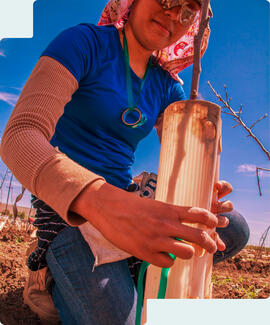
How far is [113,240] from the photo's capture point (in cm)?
34

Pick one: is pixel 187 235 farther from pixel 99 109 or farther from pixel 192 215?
pixel 99 109

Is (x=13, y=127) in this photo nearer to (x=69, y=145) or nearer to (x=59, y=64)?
(x=59, y=64)

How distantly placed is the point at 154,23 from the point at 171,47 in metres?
0.27

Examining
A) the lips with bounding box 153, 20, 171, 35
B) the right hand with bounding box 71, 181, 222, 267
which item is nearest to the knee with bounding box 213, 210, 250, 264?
the lips with bounding box 153, 20, 171, 35

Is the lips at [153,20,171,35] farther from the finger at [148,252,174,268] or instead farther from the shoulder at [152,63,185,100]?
the finger at [148,252,174,268]

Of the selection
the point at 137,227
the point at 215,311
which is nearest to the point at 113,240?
the point at 137,227

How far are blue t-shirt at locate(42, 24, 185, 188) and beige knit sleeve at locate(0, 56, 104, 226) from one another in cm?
12

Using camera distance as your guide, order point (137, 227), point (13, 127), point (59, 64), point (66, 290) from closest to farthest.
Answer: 1. point (137, 227)
2. point (13, 127)
3. point (59, 64)
4. point (66, 290)

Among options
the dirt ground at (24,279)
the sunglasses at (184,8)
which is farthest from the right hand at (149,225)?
the dirt ground at (24,279)

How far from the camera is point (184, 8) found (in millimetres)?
746

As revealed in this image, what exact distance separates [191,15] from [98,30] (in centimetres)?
27

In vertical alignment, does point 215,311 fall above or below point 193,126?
below

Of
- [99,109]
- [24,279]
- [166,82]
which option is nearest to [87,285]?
[99,109]

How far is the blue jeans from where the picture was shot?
2.28 feet
